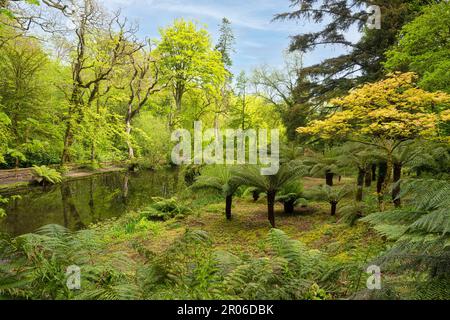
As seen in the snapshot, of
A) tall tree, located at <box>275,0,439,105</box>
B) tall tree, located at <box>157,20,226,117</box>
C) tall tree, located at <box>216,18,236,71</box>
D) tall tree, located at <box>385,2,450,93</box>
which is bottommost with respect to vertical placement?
tall tree, located at <box>385,2,450,93</box>

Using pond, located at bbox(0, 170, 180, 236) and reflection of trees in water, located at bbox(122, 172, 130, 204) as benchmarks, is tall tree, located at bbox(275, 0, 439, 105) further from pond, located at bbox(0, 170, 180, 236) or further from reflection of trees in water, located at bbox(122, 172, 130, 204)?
reflection of trees in water, located at bbox(122, 172, 130, 204)

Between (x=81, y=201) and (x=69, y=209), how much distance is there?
1.29m

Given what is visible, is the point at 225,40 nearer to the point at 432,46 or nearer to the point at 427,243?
the point at 432,46

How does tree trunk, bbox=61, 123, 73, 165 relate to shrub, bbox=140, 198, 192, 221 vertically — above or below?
above

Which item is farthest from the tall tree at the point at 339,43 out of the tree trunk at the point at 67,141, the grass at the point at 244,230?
the tree trunk at the point at 67,141

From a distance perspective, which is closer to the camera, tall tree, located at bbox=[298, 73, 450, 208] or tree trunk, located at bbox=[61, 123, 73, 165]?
tall tree, located at bbox=[298, 73, 450, 208]

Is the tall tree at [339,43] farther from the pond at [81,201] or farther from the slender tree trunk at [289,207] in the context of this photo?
the pond at [81,201]

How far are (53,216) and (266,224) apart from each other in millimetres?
6565

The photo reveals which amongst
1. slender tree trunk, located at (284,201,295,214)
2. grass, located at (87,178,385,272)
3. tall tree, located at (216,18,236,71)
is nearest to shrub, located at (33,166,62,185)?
grass, located at (87,178,385,272)

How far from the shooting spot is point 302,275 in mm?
2492

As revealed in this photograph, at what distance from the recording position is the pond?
336 inches

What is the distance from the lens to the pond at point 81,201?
855cm

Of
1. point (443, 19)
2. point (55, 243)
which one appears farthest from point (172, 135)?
point (55, 243)
